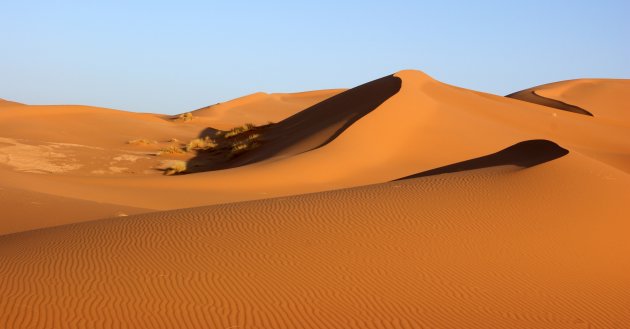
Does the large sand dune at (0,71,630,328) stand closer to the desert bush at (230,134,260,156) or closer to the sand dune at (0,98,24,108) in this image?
the desert bush at (230,134,260,156)

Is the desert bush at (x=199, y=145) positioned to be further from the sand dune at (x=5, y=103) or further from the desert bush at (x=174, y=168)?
the sand dune at (x=5, y=103)

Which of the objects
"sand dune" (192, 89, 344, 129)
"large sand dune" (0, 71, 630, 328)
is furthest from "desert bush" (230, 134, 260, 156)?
"sand dune" (192, 89, 344, 129)

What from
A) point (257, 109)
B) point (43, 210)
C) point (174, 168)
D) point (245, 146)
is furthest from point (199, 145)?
point (257, 109)

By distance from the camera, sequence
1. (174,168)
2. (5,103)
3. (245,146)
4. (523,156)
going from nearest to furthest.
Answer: (523,156)
(174,168)
(245,146)
(5,103)

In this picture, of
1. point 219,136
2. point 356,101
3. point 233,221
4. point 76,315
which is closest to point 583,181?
point 233,221

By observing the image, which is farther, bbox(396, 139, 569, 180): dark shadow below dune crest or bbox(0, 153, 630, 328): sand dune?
bbox(396, 139, 569, 180): dark shadow below dune crest

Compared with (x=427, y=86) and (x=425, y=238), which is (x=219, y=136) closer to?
(x=427, y=86)

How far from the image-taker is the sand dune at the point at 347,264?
5.89 meters

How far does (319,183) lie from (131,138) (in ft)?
57.7

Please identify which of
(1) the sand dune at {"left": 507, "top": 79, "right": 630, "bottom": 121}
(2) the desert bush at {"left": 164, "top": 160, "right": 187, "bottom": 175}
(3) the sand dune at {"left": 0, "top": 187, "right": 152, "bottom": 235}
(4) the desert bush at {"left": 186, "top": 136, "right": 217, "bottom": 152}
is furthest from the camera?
(1) the sand dune at {"left": 507, "top": 79, "right": 630, "bottom": 121}

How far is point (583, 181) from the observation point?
11.1 m

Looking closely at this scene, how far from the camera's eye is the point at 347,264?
24.2ft

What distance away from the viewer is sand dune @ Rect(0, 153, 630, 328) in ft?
19.3

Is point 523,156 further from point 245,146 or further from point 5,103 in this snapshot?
point 5,103
